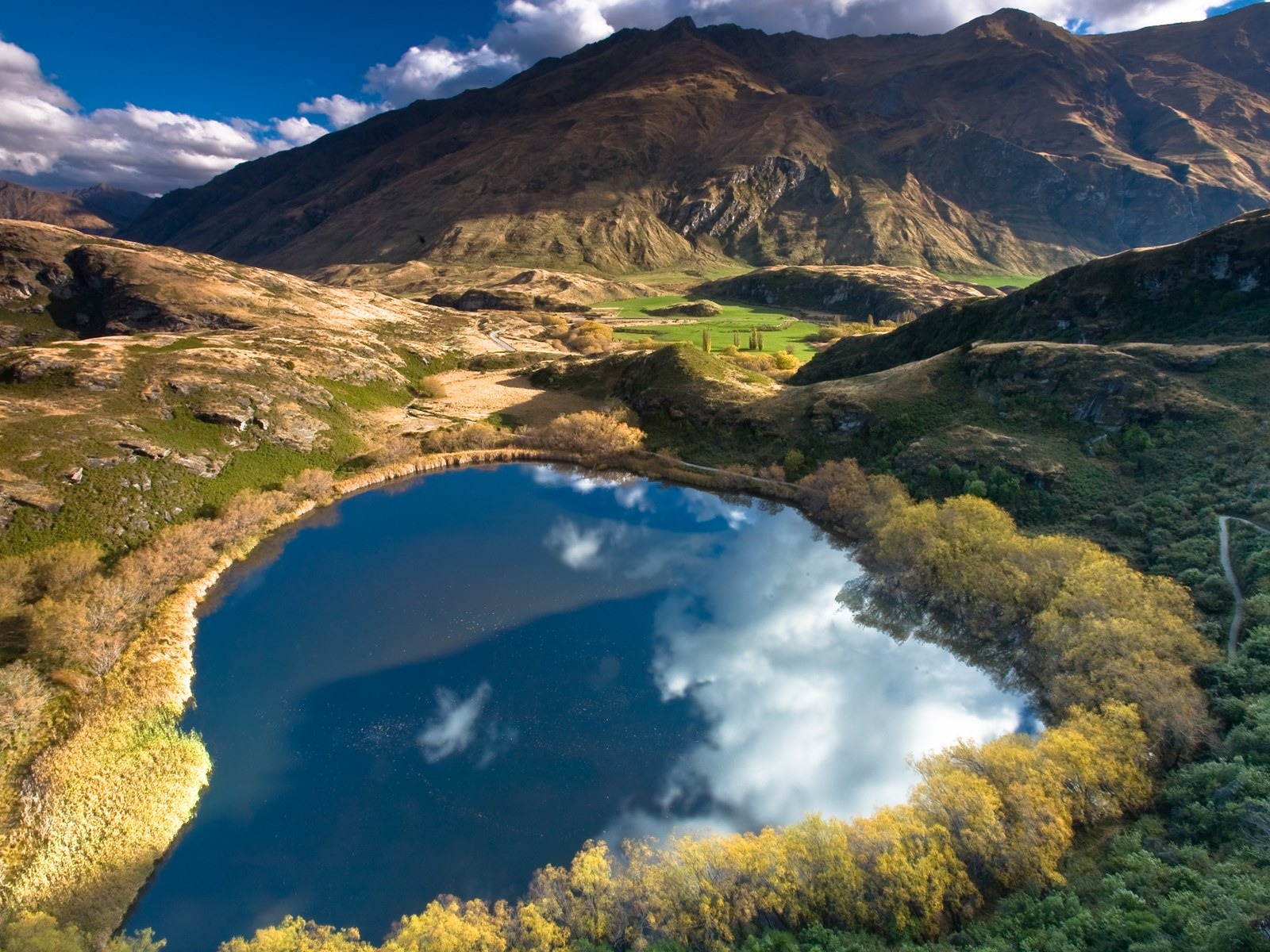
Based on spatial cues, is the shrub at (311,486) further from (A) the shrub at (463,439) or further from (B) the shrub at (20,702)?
(B) the shrub at (20,702)

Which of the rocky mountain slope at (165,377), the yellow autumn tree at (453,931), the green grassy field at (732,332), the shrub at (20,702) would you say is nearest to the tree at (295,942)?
the yellow autumn tree at (453,931)

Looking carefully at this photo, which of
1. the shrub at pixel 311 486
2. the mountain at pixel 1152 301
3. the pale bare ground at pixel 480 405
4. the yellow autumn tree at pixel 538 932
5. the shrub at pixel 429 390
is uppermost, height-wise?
the mountain at pixel 1152 301

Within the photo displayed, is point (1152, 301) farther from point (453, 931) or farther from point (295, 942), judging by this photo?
point (295, 942)

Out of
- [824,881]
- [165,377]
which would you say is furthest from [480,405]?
[824,881]

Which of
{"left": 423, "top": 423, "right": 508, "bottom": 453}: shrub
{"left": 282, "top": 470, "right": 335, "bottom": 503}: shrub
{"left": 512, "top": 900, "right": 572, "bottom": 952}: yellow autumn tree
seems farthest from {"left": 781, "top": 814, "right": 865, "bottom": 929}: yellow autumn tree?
{"left": 423, "top": 423, "right": 508, "bottom": 453}: shrub

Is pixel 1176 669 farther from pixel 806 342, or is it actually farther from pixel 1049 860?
pixel 806 342

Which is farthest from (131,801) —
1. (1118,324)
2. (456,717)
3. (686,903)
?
(1118,324)
